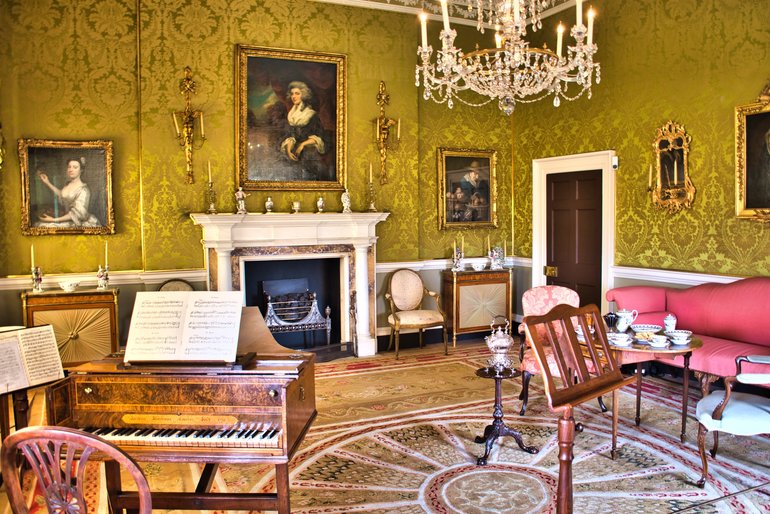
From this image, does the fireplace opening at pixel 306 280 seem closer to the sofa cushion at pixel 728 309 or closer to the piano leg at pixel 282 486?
the sofa cushion at pixel 728 309

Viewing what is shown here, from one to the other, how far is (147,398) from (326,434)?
2285 millimetres

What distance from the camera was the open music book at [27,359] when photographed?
3.46 metres

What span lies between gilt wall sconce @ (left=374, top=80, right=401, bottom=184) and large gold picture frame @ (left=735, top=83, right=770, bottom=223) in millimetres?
3686

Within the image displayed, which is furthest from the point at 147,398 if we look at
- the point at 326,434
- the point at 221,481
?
the point at 326,434

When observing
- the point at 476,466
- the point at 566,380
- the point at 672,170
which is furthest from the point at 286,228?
the point at 566,380

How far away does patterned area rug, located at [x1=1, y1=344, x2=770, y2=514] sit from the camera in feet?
11.8

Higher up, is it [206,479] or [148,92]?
[148,92]

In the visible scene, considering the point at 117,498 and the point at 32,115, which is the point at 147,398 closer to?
the point at 117,498

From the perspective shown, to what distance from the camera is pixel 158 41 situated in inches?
257

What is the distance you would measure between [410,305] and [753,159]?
3.98 metres

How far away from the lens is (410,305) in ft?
25.1

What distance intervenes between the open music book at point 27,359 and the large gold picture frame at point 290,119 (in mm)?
3511

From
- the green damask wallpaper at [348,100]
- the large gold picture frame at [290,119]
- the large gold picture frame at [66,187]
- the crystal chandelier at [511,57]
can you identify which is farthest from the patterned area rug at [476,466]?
the large gold picture frame at [66,187]

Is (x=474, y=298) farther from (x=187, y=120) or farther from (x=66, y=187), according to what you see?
(x=66, y=187)
